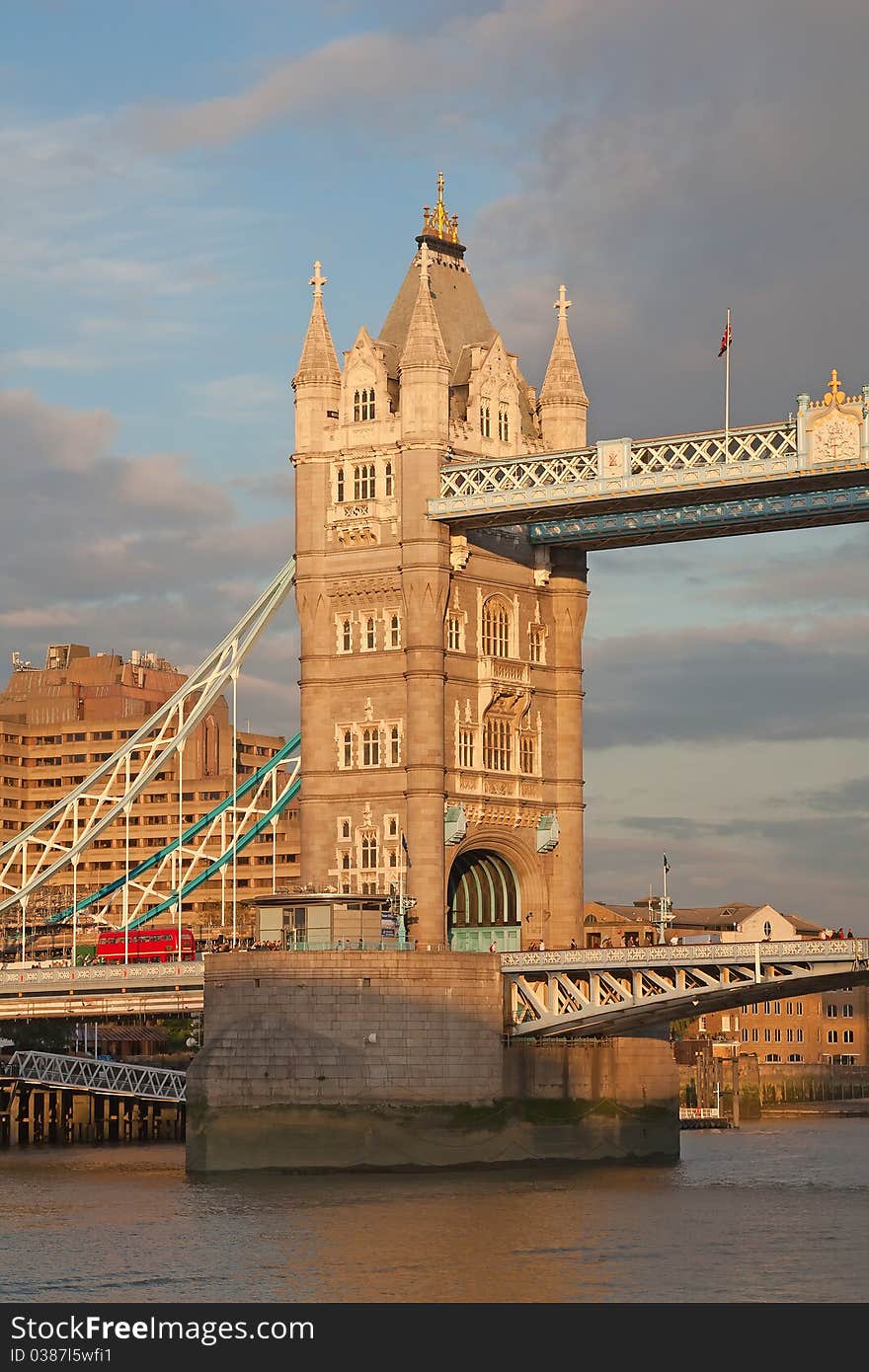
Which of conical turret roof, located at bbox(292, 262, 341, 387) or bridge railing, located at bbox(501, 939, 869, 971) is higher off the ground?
conical turret roof, located at bbox(292, 262, 341, 387)

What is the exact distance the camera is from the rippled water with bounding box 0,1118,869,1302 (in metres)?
71.9

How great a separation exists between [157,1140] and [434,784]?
48373 millimetres

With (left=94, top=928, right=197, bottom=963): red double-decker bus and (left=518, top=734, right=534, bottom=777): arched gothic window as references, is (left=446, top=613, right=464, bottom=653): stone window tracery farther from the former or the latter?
(left=94, top=928, right=197, bottom=963): red double-decker bus

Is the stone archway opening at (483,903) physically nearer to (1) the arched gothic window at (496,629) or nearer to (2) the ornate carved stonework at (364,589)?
(1) the arched gothic window at (496,629)

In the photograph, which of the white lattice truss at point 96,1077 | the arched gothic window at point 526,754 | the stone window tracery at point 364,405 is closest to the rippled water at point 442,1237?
the arched gothic window at point 526,754

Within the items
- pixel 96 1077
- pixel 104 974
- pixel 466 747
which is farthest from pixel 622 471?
pixel 96 1077

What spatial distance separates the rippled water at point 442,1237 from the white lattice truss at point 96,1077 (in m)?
31.1

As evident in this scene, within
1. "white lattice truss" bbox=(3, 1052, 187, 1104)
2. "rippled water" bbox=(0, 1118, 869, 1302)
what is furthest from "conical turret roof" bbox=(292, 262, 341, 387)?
"white lattice truss" bbox=(3, 1052, 187, 1104)

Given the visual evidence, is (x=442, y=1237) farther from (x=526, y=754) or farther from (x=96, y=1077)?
(x=96, y=1077)

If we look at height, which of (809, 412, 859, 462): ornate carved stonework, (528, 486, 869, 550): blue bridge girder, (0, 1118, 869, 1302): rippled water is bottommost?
(0, 1118, 869, 1302): rippled water

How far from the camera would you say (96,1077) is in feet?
481

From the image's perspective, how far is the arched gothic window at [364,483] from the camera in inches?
4432

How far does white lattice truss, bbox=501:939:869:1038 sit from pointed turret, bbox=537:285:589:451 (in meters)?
A: 24.5

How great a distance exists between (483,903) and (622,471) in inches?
852
